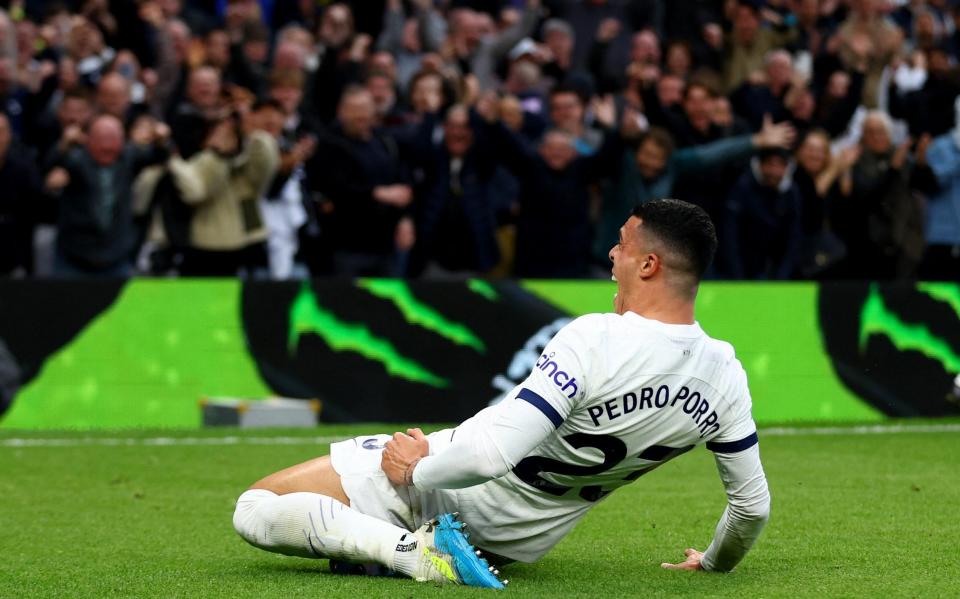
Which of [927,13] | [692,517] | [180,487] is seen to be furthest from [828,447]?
[927,13]

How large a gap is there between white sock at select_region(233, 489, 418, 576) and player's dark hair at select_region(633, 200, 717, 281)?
1.40 metres

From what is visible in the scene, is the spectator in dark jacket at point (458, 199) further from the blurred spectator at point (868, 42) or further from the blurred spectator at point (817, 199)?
the blurred spectator at point (868, 42)

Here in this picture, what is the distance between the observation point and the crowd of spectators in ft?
43.5

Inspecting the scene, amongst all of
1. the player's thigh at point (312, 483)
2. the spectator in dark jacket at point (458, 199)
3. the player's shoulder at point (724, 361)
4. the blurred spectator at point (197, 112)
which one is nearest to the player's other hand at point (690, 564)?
the player's shoulder at point (724, 361)

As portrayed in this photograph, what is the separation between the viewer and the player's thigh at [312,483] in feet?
19.3

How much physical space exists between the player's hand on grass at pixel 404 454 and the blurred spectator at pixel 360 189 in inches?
319

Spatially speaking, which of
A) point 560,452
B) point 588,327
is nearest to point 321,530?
point 560,452

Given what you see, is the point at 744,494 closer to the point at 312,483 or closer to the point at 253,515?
the point at 312,483

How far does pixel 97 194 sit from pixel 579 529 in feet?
22.1

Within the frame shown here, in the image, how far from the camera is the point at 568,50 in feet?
57.3

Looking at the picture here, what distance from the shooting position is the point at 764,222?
14.9m

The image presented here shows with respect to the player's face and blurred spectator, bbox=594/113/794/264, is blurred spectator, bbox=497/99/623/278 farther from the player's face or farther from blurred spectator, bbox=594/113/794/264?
the player's face

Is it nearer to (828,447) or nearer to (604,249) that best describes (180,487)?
(828,447)

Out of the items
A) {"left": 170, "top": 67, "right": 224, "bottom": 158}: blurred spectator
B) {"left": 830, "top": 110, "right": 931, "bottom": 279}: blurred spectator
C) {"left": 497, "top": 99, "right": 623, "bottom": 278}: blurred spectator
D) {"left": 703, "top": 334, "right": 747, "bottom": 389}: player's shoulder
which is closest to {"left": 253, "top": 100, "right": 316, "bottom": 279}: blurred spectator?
{"left": 170, "top": 67, "right": 224, "bottom": 158}: blurred spectator
